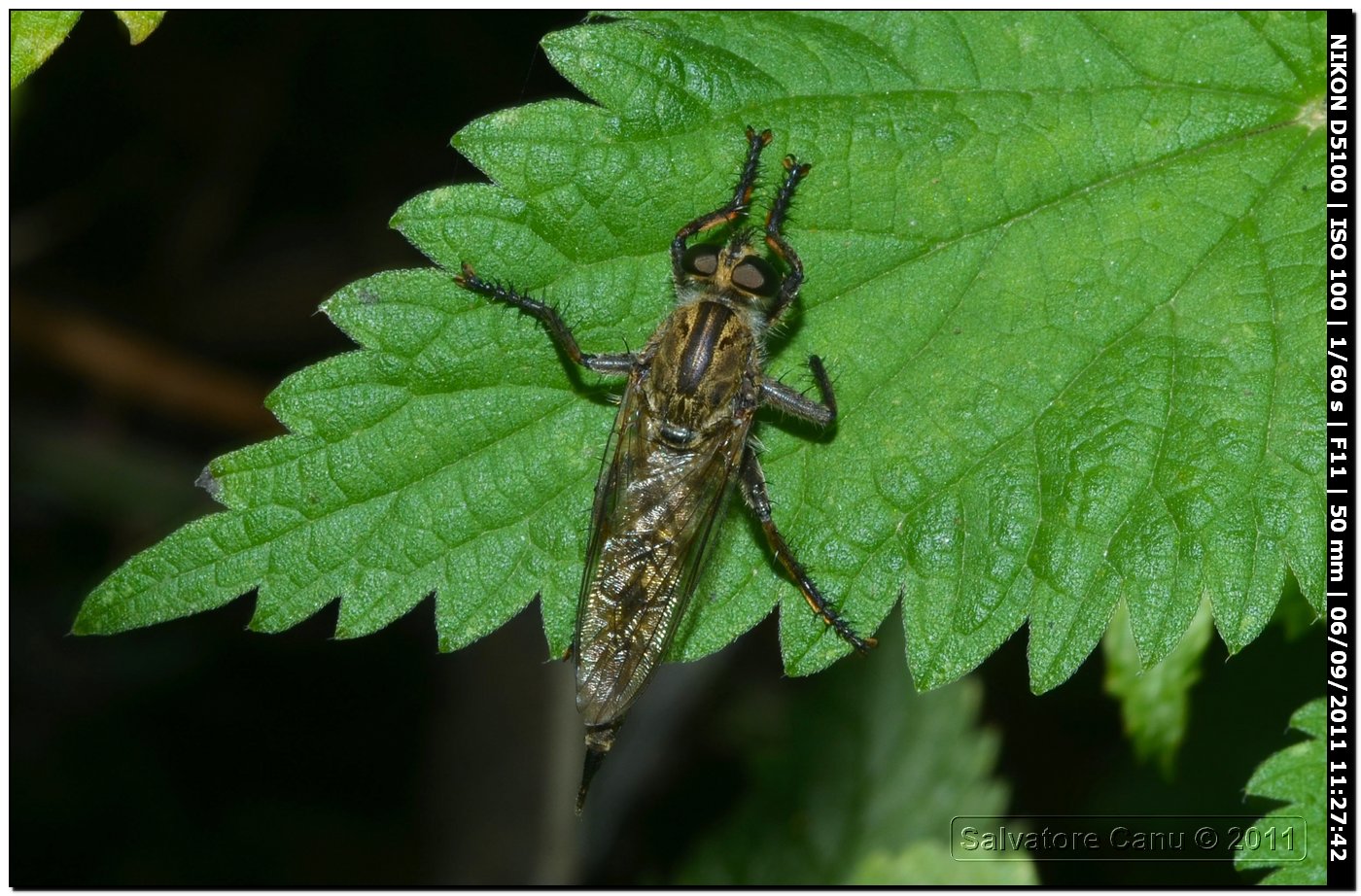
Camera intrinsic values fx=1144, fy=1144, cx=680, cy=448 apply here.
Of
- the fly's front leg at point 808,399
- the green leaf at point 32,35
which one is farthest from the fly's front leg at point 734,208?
the green leaf at point 32,35

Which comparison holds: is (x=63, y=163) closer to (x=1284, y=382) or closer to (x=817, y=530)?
(x=817, y=530)

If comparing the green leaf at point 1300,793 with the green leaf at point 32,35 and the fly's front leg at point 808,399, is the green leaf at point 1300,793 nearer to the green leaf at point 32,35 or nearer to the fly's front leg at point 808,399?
the fly's front leg at point 808,399

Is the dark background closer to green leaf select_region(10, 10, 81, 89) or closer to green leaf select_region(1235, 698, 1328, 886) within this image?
green leaf select_region(1235, 698, 1328, 886)

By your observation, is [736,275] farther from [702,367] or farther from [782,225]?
[702,367]

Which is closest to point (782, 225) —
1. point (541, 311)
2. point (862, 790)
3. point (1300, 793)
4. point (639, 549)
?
point (541, 311)

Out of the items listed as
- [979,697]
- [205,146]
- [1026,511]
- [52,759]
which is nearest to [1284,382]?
[1026,511]

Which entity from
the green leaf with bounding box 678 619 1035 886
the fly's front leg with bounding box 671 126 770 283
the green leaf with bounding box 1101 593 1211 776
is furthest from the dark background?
the fly's front leg with bounding box 671 126 770 283

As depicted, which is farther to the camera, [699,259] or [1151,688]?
[1151,688]
